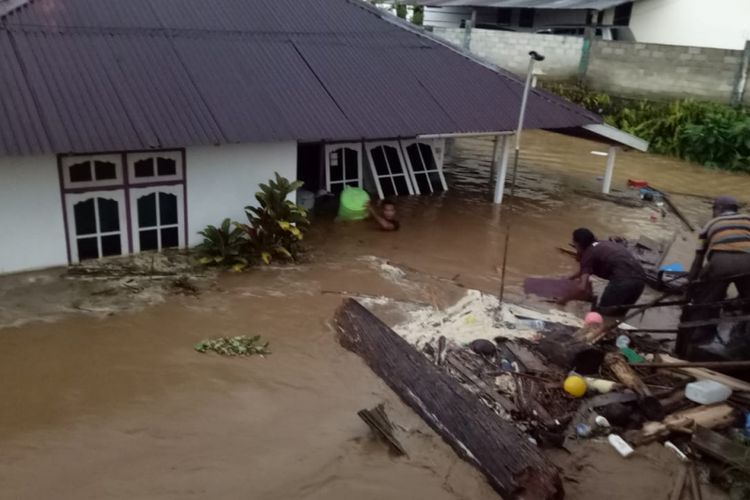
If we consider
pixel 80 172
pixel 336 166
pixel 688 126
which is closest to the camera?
pixel 80 172

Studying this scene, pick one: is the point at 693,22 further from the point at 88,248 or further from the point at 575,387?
the point at 88,248

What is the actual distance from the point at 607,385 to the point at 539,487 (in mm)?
2157

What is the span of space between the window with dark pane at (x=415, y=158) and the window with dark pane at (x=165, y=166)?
6.32 metres

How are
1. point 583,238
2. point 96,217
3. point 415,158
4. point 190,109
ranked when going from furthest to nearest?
point 415,158
point 190,109
point 96,217
point 583,238

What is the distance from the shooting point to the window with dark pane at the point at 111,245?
34.0 ft

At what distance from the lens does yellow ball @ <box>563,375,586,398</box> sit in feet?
24.2

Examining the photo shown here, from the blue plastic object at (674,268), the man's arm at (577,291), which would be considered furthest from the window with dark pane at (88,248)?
the blue plastic object at (674,268)

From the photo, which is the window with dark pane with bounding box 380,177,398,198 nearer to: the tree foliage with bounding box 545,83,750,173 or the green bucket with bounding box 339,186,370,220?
the green bucket with bounding box 339,186,370,220

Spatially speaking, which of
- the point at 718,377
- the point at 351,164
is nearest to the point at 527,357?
the point at 718,377

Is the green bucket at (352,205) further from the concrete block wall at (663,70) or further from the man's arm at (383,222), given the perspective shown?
the concrete block wall at (663,70)

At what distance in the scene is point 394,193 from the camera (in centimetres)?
1529

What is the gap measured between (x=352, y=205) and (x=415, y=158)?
2.96 meters

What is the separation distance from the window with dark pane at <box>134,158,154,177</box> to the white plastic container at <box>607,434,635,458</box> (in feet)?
25.1

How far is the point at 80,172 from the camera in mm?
9852
